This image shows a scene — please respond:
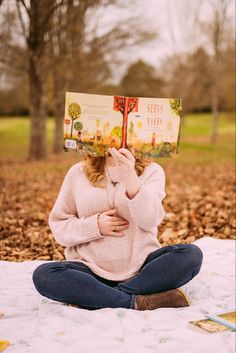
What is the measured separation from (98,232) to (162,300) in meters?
0.45

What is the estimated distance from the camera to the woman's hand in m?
2.20

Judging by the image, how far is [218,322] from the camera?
2.11 metres

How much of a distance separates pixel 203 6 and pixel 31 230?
13.5m

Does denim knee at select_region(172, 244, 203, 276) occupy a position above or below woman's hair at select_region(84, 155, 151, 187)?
below

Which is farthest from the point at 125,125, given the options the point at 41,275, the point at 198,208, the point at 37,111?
the point at 37,111

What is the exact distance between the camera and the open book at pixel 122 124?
7.45 ft

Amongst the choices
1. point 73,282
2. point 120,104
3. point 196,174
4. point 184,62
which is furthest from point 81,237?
point 184,62

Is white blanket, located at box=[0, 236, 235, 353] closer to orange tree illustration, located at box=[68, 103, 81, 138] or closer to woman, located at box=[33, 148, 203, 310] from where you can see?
woman, located at box=[33, 148, 203, 310]

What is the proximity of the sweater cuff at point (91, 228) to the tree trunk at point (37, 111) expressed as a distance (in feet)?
21.1

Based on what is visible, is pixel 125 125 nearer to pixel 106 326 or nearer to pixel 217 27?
pixel 106 326

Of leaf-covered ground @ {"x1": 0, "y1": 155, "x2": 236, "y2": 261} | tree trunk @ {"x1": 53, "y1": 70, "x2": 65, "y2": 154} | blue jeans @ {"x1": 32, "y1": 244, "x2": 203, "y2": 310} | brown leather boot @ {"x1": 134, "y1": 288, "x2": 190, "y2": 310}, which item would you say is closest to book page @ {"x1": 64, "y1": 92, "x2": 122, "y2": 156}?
blue jeans @ {"x1": 32, "y1": 244, "x2": 203, "y2": 310}

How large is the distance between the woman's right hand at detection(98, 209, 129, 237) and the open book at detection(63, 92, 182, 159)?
1.00ft

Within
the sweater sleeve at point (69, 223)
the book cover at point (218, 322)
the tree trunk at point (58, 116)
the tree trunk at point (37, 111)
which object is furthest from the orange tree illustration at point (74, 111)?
the tree trunk at point (58, 116)

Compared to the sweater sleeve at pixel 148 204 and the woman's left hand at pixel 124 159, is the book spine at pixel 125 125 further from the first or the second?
the sweater sleeve at pixel 148 204
